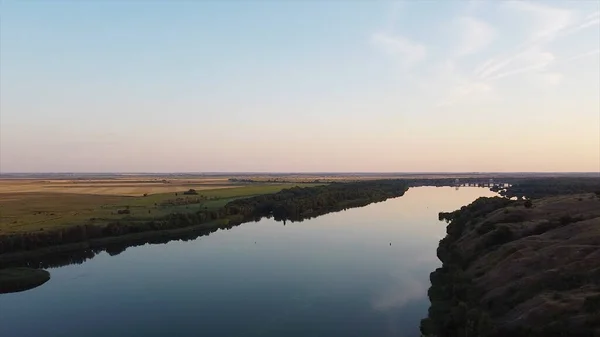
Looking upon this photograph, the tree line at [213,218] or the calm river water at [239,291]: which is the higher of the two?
the tree line at [213,218]

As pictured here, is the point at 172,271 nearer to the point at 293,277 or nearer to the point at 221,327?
the point at 293,277

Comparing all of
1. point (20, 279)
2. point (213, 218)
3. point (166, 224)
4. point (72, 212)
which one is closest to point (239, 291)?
point (20, 279)

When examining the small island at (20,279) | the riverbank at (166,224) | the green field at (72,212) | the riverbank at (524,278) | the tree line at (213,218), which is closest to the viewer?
the riverbank at (524,278)

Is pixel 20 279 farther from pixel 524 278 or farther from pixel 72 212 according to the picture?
pixel 524 278

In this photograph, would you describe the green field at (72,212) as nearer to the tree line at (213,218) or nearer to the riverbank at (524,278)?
the tree line at (213,218)

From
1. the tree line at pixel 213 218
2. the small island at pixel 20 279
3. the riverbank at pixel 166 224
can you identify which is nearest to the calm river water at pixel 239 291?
the small island at pixel 20 279

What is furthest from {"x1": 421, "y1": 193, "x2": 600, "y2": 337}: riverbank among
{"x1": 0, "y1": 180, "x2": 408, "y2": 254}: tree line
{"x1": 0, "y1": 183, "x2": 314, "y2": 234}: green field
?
{"x1": 0, "y1": 183, "x2": 314, "y2": 234}: green field
